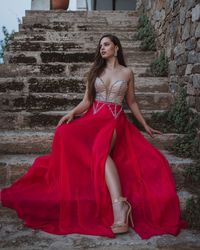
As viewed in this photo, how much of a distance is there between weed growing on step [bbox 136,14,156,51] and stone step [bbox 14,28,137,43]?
0.14m

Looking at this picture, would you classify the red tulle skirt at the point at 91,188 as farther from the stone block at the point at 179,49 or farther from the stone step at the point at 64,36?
the stone step at the point at 64,36

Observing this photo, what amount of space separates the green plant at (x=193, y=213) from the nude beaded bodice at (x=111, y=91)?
0.99 metres

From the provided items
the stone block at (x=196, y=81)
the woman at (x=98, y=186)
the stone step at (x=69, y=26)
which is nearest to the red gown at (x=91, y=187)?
the woman at (x=98, y=186)

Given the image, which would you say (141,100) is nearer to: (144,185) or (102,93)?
(102,93)

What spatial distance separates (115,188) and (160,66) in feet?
8.19

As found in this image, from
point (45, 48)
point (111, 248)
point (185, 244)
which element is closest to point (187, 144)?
point (185, 244)

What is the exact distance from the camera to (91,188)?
8.29 ft

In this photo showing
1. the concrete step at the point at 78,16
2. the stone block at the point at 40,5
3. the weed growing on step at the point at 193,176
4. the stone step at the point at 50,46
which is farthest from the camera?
the stone block at the point at 40,5

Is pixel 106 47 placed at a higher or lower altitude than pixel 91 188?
higher

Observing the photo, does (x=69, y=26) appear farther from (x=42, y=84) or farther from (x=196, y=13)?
(x=196, y=13)

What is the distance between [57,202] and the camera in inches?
97.8

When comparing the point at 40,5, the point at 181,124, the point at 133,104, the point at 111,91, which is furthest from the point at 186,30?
the point at 40,5

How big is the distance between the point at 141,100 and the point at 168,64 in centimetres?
69

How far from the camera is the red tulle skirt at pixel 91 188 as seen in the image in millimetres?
2408
